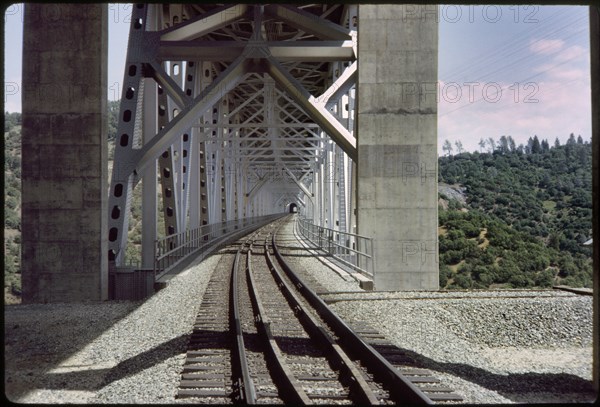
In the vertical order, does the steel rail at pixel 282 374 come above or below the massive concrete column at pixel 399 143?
below

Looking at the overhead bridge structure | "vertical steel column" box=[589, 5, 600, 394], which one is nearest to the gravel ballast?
"vertical steel column" box=[589, 5, 600, 394]

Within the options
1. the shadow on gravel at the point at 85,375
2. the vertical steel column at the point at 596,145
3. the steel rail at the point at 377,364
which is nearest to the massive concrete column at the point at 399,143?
the steel rail at the point at 377,364

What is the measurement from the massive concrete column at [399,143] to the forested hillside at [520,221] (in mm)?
42999

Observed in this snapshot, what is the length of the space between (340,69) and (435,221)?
452 inches

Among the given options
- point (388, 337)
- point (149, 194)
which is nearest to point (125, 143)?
point (149, 194)

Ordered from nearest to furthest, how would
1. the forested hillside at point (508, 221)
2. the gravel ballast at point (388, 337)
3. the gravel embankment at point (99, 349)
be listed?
the gravel embankment at point (99, 349) < the gravel ballast at point (388, 337) < the forested hillside at point (508, 221)

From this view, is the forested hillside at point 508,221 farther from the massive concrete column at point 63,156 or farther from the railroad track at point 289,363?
the railroad track at point 289,363

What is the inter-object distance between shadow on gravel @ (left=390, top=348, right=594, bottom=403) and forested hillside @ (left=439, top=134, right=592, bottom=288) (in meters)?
50.1

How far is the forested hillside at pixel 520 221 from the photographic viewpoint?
2470 inches

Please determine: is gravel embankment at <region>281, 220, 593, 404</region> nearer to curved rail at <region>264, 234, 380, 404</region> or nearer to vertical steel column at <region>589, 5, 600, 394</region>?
curved rail at <region>264, 234, 380, 404</region>

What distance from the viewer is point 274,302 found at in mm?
11133

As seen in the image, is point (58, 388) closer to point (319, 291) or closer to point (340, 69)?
point (319, 291)

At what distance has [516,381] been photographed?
6277 mm

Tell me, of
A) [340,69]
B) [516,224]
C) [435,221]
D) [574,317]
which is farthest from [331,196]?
[516,224]
